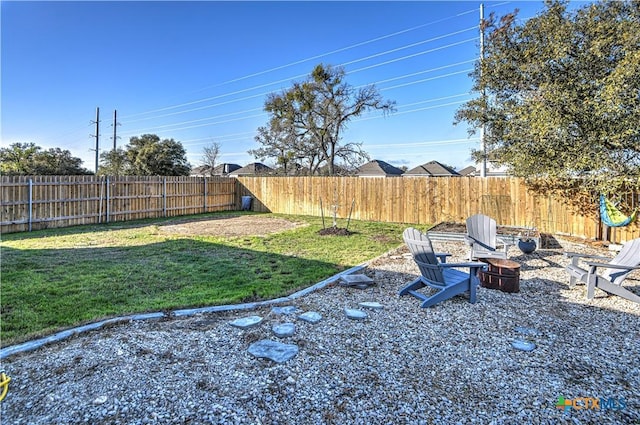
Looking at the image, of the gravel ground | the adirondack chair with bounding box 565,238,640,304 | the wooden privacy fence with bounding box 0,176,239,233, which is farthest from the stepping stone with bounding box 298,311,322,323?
the wooden privacy fence with bounding box 0,176,239,233

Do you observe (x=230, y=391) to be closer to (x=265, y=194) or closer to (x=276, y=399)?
(x=276, y=399)

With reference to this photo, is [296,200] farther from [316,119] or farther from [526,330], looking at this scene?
[526,330]

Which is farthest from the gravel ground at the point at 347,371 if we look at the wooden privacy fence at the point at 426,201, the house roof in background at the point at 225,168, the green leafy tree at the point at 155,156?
the house roof in background at the point at 225,168

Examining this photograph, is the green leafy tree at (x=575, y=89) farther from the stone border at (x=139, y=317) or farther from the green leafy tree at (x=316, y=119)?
the green leafy tree at (x=316, y=119)

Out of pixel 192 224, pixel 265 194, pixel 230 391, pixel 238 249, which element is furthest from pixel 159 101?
pixel 230 391

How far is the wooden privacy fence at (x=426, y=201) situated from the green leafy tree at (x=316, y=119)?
681cm

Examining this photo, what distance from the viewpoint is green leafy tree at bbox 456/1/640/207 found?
6.06m

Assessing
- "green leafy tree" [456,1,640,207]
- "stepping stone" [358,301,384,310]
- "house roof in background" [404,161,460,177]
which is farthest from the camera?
"house roof in background" [404,161,460,177]

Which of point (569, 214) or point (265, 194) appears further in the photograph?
point (265, 194)

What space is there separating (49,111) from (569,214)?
17.3m

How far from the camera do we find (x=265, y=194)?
49.6 ft

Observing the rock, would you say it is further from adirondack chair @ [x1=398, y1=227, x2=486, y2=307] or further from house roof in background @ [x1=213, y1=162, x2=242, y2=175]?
house roof in background @ [x1=213, y1=162, x2=242, y2=175]

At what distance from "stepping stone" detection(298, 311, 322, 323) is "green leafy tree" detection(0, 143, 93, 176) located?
20.2 m

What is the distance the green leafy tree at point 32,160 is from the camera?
58.0 ft
